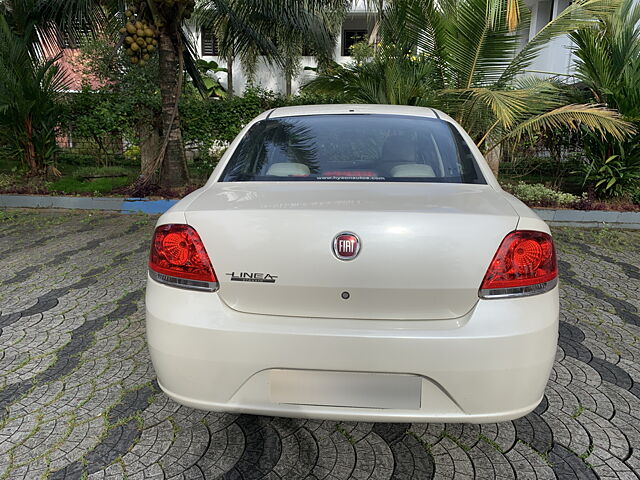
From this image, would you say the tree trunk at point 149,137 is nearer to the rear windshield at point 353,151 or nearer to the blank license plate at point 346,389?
the rear windshield at point 353,151

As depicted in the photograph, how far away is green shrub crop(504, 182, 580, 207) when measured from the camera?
741 cm

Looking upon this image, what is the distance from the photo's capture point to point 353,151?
261 cm

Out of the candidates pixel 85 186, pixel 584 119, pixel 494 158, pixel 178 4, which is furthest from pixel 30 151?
pixel 584 119

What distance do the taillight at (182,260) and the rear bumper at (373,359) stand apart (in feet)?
0.20

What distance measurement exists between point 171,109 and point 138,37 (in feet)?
3.95

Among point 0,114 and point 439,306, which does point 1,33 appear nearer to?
point 0,114

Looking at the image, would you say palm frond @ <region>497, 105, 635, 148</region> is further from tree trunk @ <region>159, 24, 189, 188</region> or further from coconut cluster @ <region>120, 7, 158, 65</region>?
coconut cluster @ <region>120, 7, 158, 65</region>

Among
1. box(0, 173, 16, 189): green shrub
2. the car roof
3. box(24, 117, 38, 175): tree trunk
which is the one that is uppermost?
the car roof

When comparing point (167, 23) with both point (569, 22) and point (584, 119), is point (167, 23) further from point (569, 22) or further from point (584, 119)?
point (584, 119)

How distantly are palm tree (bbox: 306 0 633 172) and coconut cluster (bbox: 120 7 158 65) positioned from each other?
3.02 metres

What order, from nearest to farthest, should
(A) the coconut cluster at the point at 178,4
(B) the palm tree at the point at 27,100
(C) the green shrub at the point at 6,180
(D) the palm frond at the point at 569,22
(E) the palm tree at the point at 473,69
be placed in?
(E) the palm tree at the point at 473,69
(D) the palm frond at the point at 569,22
(A) the coconut cluster at the point at 178,4
(B) the palm tree at the point at 27,100
(C) the green shrub at the point at 6,180

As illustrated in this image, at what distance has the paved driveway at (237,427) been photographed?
74.5 inches

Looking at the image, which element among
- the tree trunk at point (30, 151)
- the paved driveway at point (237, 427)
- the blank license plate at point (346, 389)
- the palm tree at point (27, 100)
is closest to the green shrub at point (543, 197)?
the paved driveway at point (237, 427)

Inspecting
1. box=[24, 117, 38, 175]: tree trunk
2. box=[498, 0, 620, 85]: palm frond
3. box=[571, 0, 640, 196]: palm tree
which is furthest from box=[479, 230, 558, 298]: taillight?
box=[24, 117, 38, 175]: tree trunk
